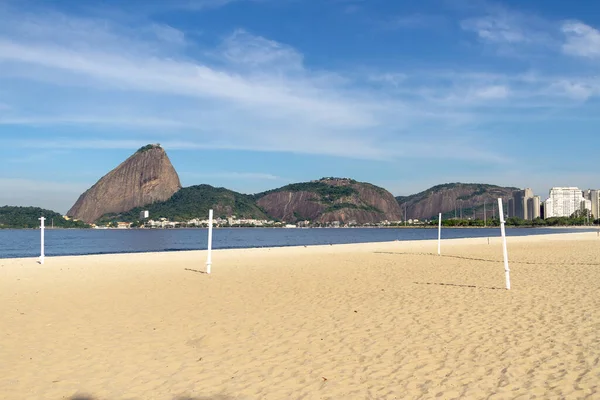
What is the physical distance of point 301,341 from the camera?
695cm

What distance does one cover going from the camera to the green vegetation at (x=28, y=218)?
156250 millimetres

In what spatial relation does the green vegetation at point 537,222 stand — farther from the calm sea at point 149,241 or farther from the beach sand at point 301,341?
the beach sand at point 301,341

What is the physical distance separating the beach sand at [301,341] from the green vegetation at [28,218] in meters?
162

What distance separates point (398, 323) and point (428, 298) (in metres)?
2.84

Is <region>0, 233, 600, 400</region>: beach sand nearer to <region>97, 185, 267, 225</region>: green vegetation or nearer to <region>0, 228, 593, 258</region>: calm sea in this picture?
<region>0, 228, 593, 258</region>: calm sea

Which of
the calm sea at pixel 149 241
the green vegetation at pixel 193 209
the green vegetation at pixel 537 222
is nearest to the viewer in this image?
the calm sea at pixel 149 241

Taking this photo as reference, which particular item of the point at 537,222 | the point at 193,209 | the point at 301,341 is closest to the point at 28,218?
the point at 193,209

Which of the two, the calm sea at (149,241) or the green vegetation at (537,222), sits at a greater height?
the green vegetation at (537,222)

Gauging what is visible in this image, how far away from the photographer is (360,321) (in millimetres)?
8273

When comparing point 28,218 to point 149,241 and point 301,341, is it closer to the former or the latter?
point 149,241

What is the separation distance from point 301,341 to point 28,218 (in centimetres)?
17512

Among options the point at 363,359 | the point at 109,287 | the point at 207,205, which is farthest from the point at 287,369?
the point at 207,205

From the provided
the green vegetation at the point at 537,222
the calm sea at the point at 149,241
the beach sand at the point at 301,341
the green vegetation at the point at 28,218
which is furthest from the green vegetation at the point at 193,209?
the beach sand at the point at 301,341

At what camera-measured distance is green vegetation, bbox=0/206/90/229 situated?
156250 millimetres
